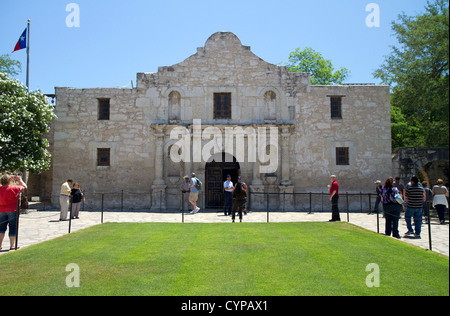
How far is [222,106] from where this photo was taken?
67.5ft

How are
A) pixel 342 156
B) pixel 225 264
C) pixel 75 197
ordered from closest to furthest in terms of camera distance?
pixel 225 264
pixel 75 197
pixel 342 156

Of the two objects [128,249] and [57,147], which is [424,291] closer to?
[128,249]

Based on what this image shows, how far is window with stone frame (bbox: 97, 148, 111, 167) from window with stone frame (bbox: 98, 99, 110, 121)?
172cm

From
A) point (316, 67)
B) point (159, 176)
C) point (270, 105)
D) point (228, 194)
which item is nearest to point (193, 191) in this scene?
point (228, 194)

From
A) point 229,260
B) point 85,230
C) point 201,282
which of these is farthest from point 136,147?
point 201,282

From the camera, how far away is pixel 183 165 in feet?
65.9

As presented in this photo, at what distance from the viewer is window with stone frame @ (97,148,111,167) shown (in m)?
20.4

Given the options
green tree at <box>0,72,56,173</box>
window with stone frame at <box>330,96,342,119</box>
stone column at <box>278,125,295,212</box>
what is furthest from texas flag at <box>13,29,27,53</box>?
window with stone frame at <box>330,96,342,119</box>

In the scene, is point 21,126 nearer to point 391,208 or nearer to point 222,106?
point 222,106

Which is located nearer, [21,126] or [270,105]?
[21,126]

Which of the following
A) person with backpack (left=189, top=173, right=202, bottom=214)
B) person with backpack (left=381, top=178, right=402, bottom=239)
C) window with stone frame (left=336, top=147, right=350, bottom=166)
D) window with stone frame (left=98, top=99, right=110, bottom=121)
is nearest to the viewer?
person with backpack (left=381, top=178, right=402, bottom=239)

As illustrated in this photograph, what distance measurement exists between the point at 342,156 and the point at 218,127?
663 centimetres

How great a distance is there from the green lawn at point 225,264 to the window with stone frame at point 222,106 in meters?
10.5

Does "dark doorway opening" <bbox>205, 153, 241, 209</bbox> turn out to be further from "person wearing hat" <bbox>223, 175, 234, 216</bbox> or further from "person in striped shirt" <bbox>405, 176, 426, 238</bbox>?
"person in striped shirt" <bbox>405, 176, 426, 238</bbox>
